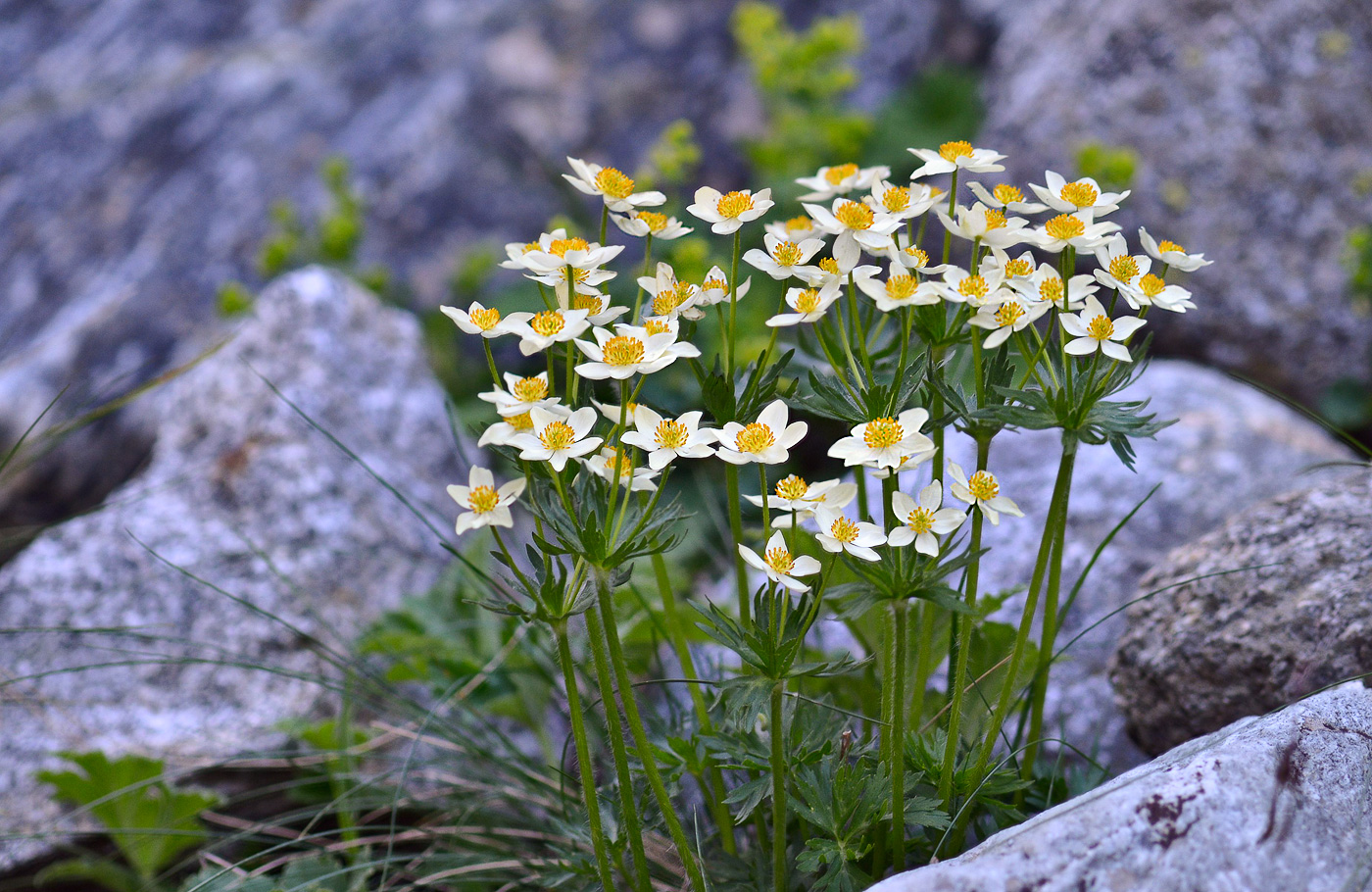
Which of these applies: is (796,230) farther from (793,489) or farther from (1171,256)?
(1171,256)

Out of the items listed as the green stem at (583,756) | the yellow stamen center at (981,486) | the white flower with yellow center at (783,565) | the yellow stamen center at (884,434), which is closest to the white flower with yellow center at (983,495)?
the yellow stamen center at (981,486)

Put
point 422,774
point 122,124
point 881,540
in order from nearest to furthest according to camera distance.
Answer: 1. point 881,540
2. point 422,774
3. point 122,124

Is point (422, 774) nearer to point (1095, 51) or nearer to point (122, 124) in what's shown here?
point (1095, 51)

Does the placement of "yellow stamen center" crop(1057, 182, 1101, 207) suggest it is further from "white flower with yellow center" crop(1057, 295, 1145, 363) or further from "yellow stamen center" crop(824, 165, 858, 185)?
"yellow stamen center" crop(824, 165, 858, 185)

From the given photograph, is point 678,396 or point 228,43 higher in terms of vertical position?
point 228,43

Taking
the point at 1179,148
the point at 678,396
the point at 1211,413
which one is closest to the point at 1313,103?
the point at 1179,148

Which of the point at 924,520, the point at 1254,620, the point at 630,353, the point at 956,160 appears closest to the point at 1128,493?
the point at 1254,620
